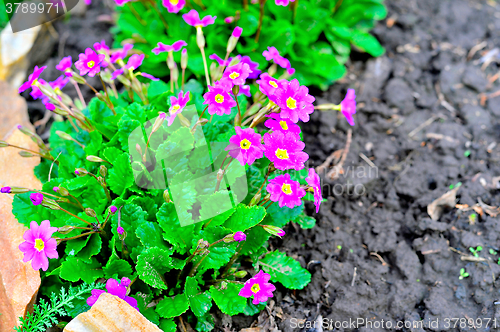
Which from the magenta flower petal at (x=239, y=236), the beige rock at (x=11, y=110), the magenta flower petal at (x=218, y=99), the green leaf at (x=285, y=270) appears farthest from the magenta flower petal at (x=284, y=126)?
the beige rock at (x=11, y=110)

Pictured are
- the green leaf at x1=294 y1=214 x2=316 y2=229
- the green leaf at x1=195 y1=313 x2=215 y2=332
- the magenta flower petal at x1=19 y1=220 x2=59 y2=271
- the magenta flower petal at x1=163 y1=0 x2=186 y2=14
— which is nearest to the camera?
the magenta flower petal at x1=19 y1=220 x2=59 y2=271

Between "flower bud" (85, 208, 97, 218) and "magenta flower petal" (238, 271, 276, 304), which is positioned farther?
"magenta flower petal" (238, 271, 276, 304)

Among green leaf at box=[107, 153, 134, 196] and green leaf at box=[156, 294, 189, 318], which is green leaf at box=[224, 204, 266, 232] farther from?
green leaf at box=[107, 153, 134, 196]

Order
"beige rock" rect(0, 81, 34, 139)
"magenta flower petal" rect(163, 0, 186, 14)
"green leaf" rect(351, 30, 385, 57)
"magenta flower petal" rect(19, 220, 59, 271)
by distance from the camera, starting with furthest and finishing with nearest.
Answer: "green leaf" rect(351, 30, 385, 57), "beige rock" rect(0, 81, 34, 139), "magenta flower petal" rect(163, 0, 186, 14), "magenta flower petal" rect(19, 220, 59, 271)

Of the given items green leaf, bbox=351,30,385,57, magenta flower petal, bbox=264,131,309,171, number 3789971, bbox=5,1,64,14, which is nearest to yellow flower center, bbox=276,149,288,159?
magenta flower petal, bbox=264,131,309,171

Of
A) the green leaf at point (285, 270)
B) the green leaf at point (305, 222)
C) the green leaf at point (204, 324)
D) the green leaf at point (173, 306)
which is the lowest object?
the green leaf at point (204, 324)

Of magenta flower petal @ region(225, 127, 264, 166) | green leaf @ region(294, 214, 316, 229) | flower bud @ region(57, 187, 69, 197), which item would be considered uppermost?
magenta flower petal @ region(225, 127, 264, 166)

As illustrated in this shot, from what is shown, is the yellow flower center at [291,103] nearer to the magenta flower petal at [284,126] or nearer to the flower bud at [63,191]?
the magenta flower petal at [284,126]

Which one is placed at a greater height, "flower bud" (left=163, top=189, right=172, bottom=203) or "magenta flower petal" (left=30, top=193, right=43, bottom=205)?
"magenta flower petal" (left=30, top=193, right=43, bottom=205)
